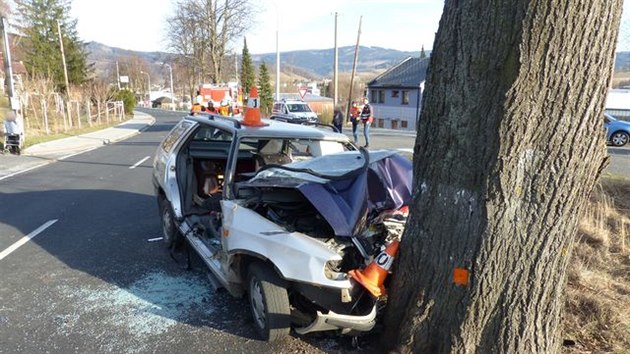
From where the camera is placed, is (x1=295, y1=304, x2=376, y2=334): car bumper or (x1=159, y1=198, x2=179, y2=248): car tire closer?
(x1=295, y1=304, x2=376, y2=334): car bumper

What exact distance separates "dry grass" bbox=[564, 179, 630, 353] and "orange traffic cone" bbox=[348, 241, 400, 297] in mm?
1403

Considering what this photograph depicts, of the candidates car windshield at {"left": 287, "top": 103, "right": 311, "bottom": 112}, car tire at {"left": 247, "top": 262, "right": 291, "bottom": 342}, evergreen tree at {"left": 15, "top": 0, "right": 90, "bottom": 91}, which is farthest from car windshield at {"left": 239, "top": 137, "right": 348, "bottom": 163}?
evergreen tree at {"left": 15, "top": 0, "right": 90, "bottom": 91}

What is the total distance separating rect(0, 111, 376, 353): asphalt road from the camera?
3.32 m

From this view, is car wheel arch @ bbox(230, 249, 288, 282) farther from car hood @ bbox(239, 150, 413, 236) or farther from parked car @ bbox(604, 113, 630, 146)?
parked car @ bbox(604, 113, 630, 146)

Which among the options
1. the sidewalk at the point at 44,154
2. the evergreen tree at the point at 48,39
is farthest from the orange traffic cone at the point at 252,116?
the evergreen tree at the point at 48,39

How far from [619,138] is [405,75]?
108ft

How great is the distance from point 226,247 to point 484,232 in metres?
1.90

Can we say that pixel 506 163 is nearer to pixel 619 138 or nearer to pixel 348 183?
pixel 348 183

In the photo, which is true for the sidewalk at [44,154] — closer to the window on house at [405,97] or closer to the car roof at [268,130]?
the car roof at [268,130]

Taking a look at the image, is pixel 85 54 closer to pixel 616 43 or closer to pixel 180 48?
pixel 180 48

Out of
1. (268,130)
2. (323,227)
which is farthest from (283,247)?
(268,130)

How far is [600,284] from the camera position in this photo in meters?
3.97

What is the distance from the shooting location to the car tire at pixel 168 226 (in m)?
5.09

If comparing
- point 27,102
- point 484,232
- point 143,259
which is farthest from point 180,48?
point 484,232
